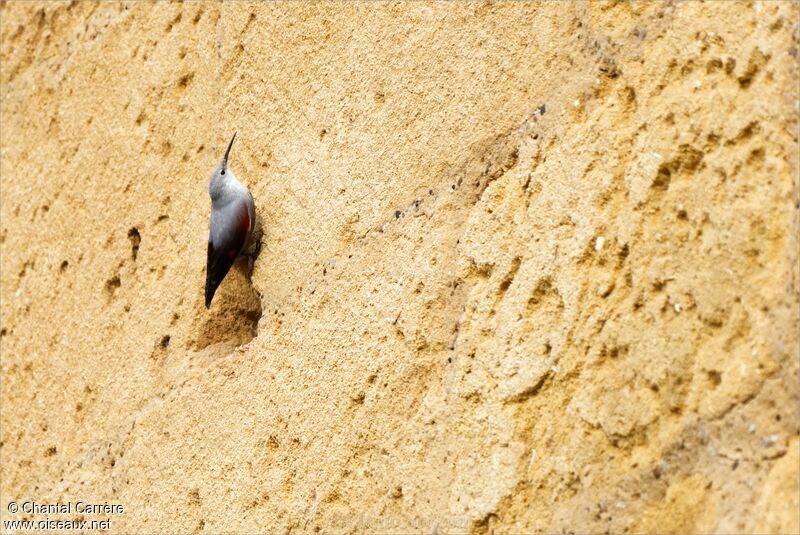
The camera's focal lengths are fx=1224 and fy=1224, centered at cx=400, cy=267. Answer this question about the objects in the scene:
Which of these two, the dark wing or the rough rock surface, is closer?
the rough rock surface

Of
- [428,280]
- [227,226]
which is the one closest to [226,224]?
[227,226]

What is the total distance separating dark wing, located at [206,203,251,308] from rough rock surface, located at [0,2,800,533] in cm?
4

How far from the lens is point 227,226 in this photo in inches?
68.6

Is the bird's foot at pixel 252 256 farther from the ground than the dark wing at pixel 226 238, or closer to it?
closer to it

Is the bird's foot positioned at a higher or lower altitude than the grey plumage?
lower

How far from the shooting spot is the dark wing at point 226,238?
5.75 ft

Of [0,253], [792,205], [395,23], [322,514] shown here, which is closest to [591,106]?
[792,205]

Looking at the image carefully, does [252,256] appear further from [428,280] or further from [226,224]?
[428,280]

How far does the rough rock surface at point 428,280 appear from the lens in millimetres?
1165

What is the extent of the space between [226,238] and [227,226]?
0.08 feet

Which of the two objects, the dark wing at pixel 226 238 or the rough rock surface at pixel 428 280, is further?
the dark wing at pixel 226 238

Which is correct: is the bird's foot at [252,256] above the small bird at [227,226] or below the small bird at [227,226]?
below

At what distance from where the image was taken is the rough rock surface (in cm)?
117

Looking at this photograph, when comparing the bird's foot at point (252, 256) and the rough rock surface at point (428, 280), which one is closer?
the rough rock surface at point (428, 280)
